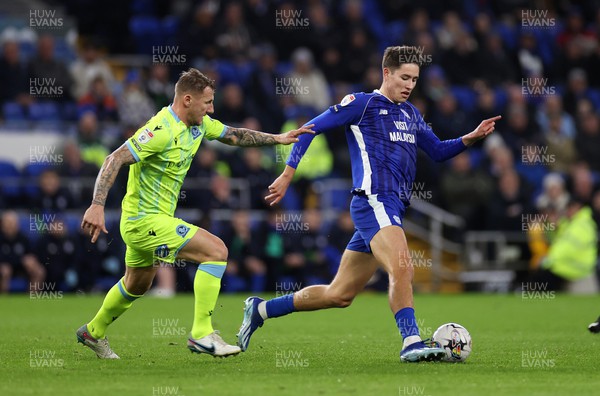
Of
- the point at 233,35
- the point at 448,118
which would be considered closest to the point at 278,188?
the point at 448,118

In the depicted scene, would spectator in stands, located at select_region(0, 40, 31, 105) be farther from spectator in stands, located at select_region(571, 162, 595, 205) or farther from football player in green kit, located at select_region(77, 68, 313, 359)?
football player in green kit, located at select_region(77, 68, 313, 359)

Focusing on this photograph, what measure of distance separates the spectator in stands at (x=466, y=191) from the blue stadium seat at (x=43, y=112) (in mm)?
7398

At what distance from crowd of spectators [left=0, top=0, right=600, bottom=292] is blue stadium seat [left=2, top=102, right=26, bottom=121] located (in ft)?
0.09

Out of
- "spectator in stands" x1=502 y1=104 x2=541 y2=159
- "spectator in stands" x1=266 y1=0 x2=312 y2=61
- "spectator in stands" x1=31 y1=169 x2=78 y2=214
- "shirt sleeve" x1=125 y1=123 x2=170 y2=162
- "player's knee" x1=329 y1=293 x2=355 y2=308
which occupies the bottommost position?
"player's knee" x1=329 y1=293 x2=355 y2=308

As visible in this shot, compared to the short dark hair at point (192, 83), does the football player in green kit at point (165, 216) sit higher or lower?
lower

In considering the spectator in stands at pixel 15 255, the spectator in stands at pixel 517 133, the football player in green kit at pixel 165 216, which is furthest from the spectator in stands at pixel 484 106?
the football player in green kit at pixel 165 216

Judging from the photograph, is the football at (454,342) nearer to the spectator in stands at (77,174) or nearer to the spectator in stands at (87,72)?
the spectator in stands at (77,174)

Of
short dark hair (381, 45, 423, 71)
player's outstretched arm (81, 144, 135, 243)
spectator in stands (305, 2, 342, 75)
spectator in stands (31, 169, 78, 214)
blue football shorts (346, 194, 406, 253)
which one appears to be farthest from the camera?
spectator in stands (305, 2, 342, 75)

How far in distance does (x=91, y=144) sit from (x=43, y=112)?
126 centimetres

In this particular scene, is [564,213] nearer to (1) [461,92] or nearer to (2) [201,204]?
(1) [461,92]

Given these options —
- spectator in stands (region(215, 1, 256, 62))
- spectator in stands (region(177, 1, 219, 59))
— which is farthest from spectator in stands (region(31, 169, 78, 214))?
spectator in stands (region(215, 1, 256, 62))

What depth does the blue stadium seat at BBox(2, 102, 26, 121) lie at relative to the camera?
1941cm

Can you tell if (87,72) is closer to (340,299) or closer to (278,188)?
(278,188)

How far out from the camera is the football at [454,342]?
29.8 feet
